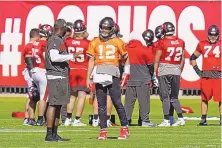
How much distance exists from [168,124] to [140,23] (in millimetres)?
6768

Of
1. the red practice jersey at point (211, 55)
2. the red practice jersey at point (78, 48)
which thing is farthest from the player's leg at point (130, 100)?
the red practice jersey at point (211, 55)

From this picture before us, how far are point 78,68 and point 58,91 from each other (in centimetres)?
518

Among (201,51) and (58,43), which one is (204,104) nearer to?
(201,51)

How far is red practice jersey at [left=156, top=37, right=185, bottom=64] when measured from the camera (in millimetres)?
22438

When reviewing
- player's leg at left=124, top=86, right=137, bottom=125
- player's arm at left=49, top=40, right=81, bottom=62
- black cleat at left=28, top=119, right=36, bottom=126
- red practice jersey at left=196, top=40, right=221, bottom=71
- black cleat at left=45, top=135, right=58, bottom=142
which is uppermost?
player's arm at left=49, top=40, right=81, bottom=62

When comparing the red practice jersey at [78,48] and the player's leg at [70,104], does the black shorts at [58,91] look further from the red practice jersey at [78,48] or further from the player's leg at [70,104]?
the player's leg at [70,104]

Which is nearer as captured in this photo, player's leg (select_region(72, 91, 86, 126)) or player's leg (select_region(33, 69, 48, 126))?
player's leg (select_region(33, 69, 48, 126))

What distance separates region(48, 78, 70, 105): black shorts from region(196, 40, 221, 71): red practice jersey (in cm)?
586

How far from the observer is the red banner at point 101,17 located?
28266mm

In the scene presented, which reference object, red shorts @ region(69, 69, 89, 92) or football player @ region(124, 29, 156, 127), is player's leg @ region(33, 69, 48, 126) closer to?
red shorts @ region(69, 69, 89, 92)

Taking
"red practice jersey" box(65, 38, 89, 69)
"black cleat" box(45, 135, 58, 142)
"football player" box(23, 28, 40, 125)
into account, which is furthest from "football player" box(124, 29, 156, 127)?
"black cleat" box(45, 135, 58, 142)

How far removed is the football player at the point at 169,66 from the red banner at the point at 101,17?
18.1 feet

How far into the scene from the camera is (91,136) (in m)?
18.6

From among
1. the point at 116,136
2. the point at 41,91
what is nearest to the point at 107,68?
the point at 116,136
